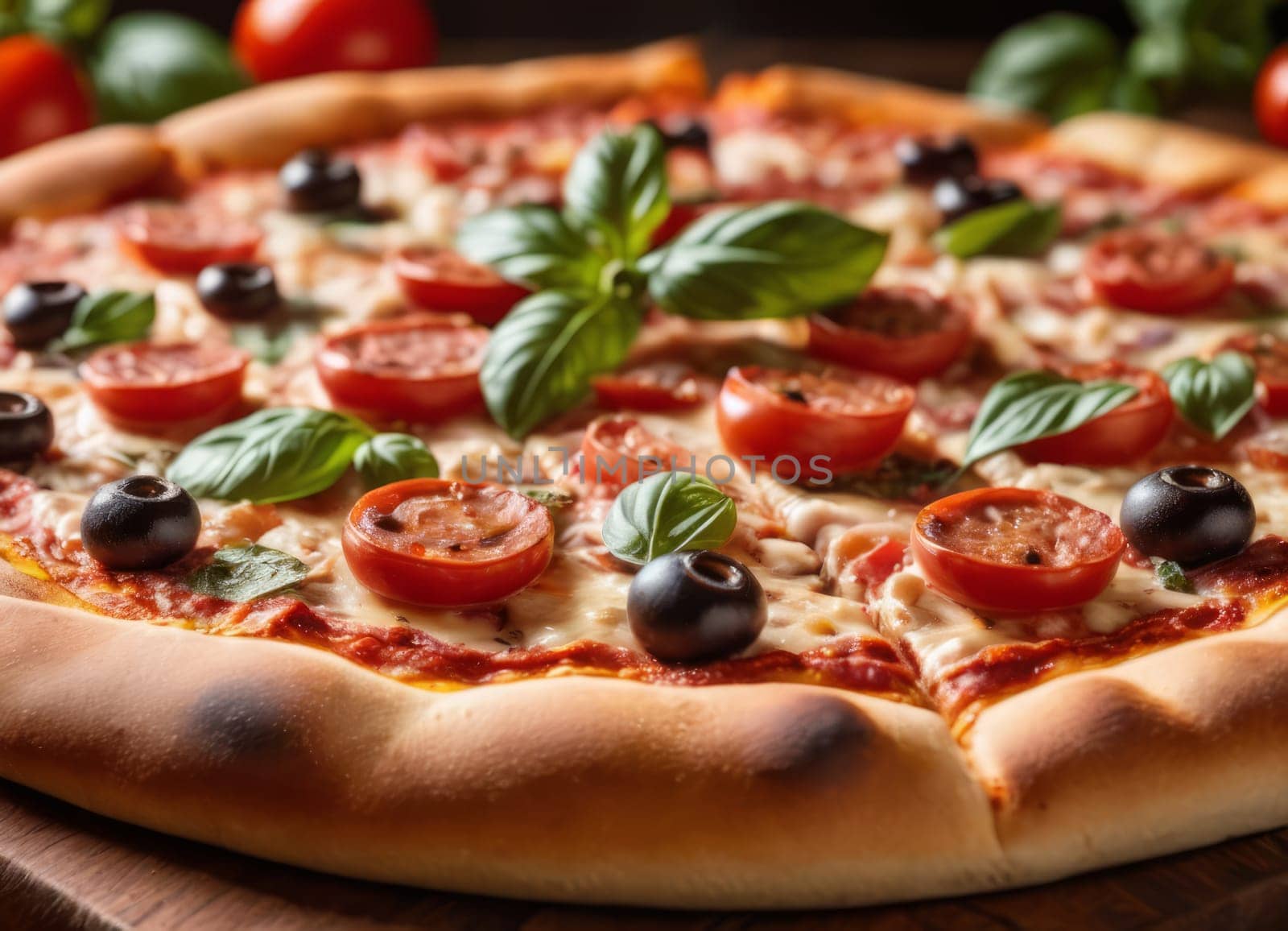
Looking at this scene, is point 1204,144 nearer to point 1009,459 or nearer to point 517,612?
point 1009,459

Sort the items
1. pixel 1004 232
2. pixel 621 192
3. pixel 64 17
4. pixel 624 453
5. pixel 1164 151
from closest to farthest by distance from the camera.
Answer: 1. pixel 624 453
2. pixel 621 192
3. pixel 1004 232
4. pixel 1164 151
5. pixel 64 17

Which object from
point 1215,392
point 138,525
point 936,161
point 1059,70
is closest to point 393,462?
point 138,525

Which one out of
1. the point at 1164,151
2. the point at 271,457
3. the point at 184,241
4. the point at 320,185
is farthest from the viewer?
the point at 1164,151

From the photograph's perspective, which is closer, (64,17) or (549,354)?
(549,354)

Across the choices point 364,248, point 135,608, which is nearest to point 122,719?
point 135,608

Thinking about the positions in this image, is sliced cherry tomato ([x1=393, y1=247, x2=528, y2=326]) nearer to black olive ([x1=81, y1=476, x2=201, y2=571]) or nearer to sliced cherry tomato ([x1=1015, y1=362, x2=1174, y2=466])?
black olive ([x1=81, y1=476, x2=201, y2=571])

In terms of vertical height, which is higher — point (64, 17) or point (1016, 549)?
point (64, 17)

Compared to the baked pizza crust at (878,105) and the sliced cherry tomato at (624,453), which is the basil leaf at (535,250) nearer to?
the sliced cherry tomato at (624,453)

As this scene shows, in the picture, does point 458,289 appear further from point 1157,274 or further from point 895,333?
point 1157,274
